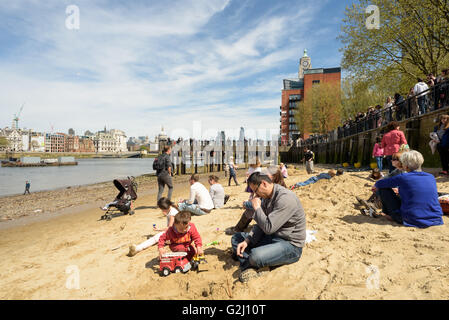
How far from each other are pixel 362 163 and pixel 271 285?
16.7 m

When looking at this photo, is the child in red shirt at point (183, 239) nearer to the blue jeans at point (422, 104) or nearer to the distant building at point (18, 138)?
the blue jeans at point (422, 104)

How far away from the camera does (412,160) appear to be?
4215mm

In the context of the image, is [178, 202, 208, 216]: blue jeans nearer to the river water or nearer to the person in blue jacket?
the person in blue jacket

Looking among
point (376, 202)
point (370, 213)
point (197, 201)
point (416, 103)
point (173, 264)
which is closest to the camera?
point (173, 264)

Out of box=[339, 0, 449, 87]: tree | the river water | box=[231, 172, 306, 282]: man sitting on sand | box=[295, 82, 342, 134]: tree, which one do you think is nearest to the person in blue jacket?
box=[231, 172, 306, 282]: man sitting on sand

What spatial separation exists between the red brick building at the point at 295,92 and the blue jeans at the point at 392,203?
57382 millimetres

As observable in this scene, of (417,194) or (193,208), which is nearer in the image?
(417,194)

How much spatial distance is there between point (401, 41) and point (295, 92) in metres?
64.6

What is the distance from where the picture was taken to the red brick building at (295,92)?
70.3 m

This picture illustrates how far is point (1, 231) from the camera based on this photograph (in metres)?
8.71

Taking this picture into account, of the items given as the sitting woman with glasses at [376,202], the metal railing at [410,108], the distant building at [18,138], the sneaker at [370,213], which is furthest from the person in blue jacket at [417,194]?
the distant building at [18,138]

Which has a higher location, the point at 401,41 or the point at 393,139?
the point at 401,41

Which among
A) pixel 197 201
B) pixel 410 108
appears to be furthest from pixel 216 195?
pixel 410 108

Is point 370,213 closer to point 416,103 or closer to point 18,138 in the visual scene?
point 416,103
